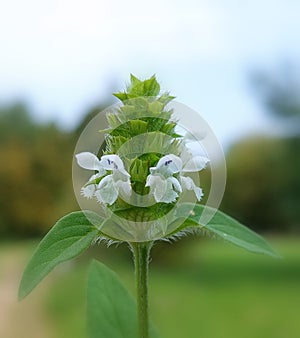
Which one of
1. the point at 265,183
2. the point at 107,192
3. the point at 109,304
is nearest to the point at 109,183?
the point at 107,192

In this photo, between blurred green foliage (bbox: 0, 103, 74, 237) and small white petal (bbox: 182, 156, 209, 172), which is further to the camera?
blurred green foliage (bbox: 0, 103, 74, 237)

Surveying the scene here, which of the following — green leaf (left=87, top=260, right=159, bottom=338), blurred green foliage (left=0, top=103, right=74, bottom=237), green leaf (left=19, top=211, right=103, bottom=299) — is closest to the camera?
green leaf (left=19, top=211, right=103, bottom=299)

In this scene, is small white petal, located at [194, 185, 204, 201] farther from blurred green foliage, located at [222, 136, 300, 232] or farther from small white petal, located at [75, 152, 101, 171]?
blurred green foliage, located at [222, 136, 300, 232]

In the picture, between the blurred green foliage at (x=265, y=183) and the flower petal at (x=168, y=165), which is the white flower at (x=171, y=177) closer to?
the flower petal at (x=168, y=165)

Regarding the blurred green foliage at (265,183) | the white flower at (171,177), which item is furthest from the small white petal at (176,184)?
the blurred green foliage at (265,183)

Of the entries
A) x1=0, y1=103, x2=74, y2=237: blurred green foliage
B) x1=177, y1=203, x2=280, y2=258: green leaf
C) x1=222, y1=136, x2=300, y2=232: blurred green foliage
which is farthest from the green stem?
x1=0, y1=103, x2=74, y2=237: blurred green foliage

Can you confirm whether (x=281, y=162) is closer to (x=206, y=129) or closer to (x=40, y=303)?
(x=40, y=303)

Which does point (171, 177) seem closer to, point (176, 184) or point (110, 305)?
point (176, 184)
